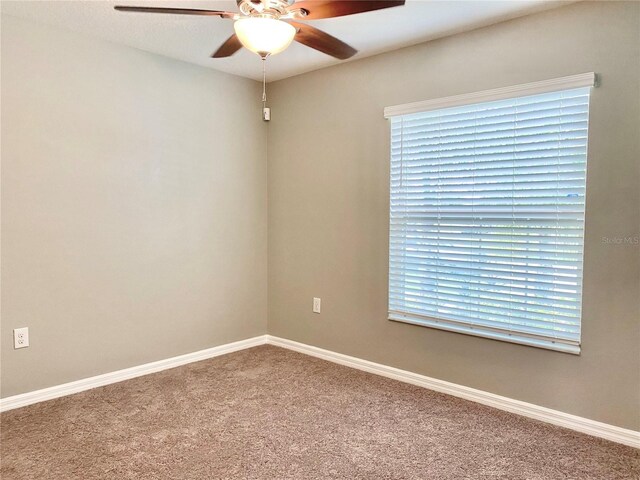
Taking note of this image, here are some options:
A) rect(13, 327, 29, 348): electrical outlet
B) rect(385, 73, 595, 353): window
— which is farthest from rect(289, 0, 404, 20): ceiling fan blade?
rect(13, 327, 29, 348): electrical outlet

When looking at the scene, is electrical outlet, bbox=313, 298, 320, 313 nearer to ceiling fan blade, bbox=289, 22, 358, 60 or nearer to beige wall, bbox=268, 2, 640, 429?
beige wall, bbox=268, 2, 640, 429

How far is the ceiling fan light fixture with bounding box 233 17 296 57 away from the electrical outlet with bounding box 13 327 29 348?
2148 millimetres

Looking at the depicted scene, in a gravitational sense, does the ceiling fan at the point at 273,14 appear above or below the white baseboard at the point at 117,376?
above

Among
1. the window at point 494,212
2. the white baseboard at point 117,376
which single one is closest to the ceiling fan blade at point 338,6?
the window at point 494,212

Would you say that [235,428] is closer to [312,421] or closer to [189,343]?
[312,421]

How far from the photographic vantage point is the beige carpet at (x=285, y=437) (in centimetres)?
204

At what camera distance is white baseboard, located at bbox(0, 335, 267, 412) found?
8.76 ft

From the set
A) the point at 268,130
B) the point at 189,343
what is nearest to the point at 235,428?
the point at 189,343

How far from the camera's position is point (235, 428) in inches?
95.0

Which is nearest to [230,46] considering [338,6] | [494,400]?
[338,6]

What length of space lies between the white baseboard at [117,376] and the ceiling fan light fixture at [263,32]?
238cm

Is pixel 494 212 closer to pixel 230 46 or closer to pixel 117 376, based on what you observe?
pixel 230 46

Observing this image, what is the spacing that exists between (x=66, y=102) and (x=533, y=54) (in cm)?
280

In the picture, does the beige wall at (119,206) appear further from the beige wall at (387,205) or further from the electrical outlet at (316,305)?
the electrical outlet at (316,305)
